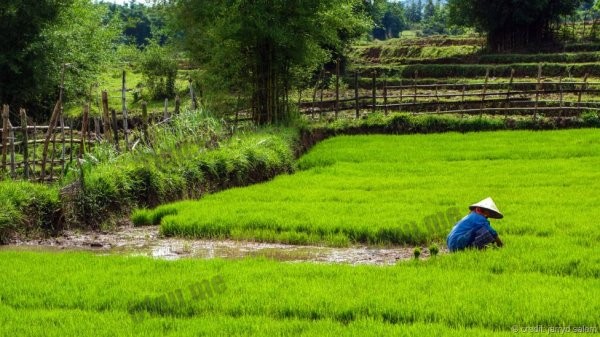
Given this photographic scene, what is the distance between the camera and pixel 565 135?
61.1 feet

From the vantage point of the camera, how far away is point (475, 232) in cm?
818

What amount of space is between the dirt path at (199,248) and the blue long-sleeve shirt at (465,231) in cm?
58

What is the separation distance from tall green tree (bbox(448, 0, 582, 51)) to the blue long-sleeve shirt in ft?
115

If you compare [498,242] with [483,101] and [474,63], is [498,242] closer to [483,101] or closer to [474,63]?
[483,101]

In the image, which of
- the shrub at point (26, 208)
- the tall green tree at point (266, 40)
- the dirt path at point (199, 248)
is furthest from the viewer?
the tall green tree at point (266, 40)

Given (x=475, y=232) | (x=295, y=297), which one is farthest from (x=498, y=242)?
(x=295, y=297)

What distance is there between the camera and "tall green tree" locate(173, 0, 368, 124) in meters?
18.4

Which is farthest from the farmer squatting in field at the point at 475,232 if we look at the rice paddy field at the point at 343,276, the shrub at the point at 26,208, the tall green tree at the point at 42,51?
the tall green tree at the point at 42,51

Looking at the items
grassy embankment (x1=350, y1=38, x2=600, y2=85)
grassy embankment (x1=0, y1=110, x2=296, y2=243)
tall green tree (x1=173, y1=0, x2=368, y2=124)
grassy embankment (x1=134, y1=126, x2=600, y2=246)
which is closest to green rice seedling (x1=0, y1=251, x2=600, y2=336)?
grassy embankment (x1=134, y1=126, x2=600, y2=246)

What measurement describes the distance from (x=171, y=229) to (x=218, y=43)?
999 centimetres

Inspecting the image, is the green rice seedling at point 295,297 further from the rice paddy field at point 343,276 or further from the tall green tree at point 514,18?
the tall green tree at point 514,18

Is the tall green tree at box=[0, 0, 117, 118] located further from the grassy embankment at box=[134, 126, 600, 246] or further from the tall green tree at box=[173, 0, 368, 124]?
the grassy embankment at box=[134, 126, 600, 246]

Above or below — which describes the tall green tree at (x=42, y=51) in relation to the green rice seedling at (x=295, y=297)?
above

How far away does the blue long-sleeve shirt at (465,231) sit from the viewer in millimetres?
8062
